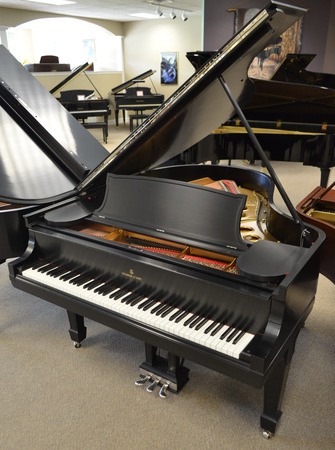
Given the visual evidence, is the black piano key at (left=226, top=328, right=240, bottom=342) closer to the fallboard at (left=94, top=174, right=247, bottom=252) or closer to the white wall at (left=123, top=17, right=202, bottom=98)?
the fallboard at (left=94, top=174, right=247, bottom=252)

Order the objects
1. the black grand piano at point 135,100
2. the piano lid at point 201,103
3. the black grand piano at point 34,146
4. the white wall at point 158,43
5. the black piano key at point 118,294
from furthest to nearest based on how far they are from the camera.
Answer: the white wall at point 158,43, the black grand piano at point 135,100, the black grand piano at point 34,146, the black piano key at point 118,294, the piano lid at point 201,103

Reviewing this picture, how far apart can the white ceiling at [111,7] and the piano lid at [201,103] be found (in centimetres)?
876

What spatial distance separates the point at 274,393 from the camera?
2.07m

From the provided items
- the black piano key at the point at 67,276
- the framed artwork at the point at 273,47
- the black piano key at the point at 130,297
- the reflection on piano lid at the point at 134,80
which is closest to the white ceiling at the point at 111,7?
the reflection on piano lid at the point at 134,80

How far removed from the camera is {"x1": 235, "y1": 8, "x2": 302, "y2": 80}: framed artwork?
800 cm

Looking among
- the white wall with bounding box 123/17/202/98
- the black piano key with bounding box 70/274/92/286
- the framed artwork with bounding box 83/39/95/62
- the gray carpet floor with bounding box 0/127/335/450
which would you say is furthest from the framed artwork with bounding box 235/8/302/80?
the framed artwork with bounding box 83/39/95/62

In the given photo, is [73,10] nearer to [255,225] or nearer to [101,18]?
[101,18]

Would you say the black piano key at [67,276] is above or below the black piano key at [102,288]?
above

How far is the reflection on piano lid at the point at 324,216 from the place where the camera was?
2570 mm

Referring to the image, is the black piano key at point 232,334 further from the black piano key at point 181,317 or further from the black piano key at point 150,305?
the black piano key at point 150,305

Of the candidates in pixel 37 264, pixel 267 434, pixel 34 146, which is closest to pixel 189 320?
pixel 267 434

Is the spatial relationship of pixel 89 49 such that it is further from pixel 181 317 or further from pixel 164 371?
pixel 181 317

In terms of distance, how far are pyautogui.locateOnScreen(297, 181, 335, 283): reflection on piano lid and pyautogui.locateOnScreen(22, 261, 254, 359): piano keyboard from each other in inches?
41.6

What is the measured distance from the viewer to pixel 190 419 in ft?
7.43
